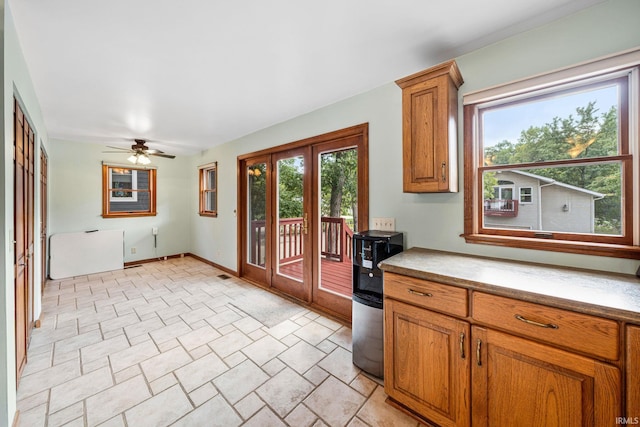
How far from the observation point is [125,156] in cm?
503

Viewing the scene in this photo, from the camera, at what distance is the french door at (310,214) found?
9.24 ft

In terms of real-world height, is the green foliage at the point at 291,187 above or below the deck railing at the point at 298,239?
above

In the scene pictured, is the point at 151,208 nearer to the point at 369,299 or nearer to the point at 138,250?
the point at 138,250

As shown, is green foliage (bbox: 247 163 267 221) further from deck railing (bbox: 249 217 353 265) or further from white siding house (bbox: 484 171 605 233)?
white siding house (bbox: 484 171 605 233)

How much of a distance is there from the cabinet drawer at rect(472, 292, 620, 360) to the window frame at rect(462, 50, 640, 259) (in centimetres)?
73

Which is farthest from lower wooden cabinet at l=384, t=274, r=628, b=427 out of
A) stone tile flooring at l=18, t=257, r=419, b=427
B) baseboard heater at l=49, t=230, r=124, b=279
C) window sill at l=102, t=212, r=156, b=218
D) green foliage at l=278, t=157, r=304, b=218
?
window sill at l=102, t=212, r=156, b=218

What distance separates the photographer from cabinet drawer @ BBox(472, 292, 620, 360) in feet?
3.27

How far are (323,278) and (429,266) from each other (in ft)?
5.74

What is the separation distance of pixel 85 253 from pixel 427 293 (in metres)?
5.77

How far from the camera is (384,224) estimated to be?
7.91 feet

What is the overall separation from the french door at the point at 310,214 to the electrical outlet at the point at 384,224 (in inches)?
4.9

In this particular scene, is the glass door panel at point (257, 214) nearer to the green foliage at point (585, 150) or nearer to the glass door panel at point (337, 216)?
the glass door panel at point (337, 216)

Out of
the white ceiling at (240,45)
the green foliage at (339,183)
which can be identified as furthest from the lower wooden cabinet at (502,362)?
the white ceiling at (240,45)

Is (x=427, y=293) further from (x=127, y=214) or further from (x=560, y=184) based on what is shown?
(x=127, y=214)
